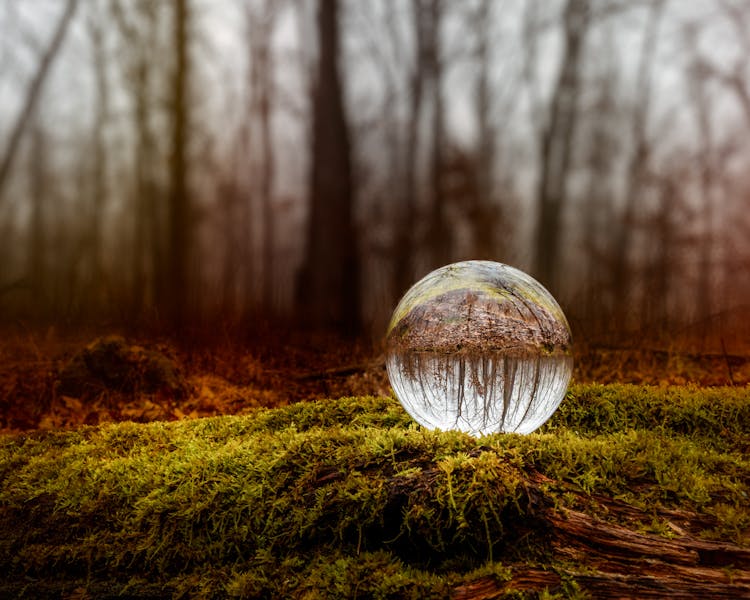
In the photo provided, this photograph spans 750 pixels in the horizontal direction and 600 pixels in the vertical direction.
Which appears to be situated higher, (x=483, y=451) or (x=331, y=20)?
(x=331, y=20)

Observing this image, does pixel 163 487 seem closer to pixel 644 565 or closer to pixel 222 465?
pixel 222 465

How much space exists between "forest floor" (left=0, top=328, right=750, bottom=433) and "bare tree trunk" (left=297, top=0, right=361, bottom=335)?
397mm

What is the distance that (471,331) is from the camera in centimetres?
314

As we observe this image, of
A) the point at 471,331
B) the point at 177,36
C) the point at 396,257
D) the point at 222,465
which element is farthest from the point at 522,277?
the point at 177,36

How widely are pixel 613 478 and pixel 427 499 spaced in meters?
1.08

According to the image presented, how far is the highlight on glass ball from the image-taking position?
3100 mm

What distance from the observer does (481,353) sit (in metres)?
3.09

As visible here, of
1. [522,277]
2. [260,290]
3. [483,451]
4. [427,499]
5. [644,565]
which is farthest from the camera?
[260,290]

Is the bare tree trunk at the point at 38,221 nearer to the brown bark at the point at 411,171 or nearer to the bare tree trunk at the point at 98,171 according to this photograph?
the bare tree trunk at the point at 98,171

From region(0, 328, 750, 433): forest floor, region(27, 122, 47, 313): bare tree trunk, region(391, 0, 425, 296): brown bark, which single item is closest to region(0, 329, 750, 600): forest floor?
region(0, 328, 750, 433): forest floor

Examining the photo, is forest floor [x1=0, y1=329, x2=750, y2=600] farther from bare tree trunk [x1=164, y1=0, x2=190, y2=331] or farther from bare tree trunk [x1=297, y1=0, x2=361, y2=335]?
bare tree trunk [x1=164, y1=0, x2=190, y2=331]

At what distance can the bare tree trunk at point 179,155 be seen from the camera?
7.14 meters

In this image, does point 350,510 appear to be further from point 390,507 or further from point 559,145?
point 559,145

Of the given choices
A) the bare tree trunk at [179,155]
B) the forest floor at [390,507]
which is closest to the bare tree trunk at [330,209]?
the bare tree trunk at [179,155]
